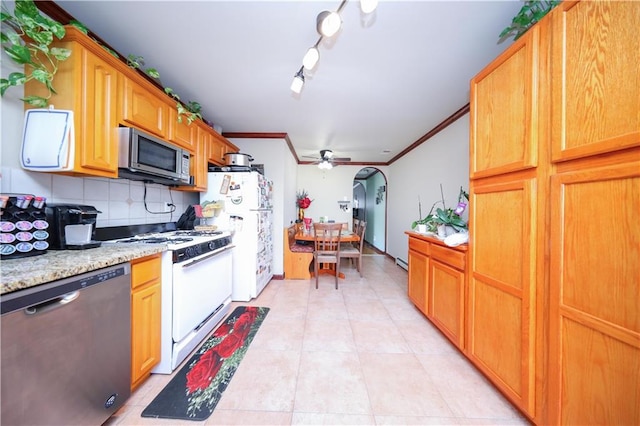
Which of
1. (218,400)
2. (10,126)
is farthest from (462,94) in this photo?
(10,126)

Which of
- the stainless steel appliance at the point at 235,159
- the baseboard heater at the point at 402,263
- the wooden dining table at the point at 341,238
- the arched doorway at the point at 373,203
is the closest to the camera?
the stainless steel appliance at the point at 235,159

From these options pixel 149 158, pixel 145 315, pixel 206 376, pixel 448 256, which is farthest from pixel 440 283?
pixel 149 158

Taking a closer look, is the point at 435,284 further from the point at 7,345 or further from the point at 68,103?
the point at 68,103

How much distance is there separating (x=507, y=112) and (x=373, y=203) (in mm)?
5673

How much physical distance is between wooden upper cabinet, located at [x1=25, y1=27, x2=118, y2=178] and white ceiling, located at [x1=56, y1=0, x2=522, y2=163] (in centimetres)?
34

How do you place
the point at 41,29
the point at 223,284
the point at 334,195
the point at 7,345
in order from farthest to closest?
the point at 334,195 < the point at 223,284 < the point at 41,29 < the point at 7,345

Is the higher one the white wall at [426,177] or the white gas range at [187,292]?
the white wall at [426,177]

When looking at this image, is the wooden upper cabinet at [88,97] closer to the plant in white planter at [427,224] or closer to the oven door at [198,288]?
the oven door at [198,288]

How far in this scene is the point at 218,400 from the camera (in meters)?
1.28

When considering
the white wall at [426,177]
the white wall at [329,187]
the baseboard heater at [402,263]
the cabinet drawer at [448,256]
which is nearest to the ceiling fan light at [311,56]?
the cabinet drawer at [448,256]

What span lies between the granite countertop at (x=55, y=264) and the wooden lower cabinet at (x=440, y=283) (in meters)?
2.10

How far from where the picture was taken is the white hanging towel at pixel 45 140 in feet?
3.80

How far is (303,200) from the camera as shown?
478 centimetres

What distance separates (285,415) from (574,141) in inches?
75.7
